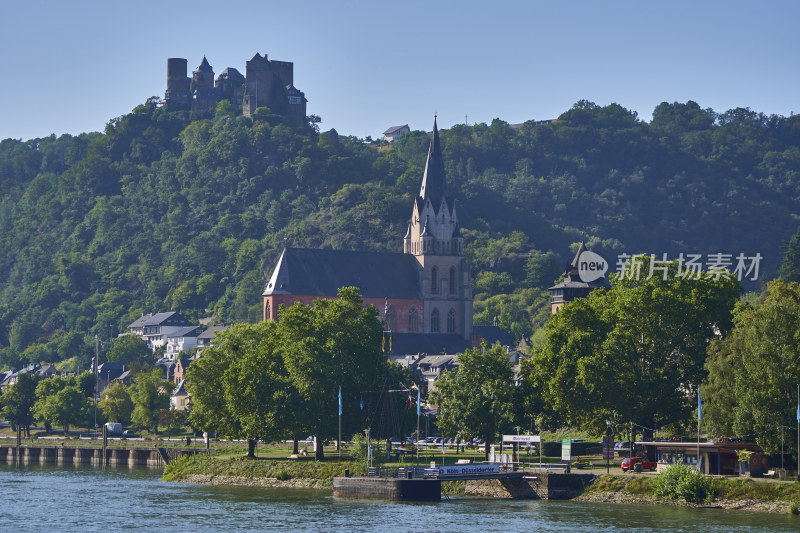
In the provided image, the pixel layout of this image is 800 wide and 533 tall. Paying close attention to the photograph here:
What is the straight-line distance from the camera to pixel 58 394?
532 feet

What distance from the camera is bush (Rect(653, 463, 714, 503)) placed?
78.9 metres

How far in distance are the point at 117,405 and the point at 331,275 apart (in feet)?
128

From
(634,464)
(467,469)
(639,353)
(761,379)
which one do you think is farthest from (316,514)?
(639,353)

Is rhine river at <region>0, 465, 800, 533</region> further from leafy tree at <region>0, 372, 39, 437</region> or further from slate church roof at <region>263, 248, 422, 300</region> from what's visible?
slate church roof at <region>263, 248, 422, 300</region>

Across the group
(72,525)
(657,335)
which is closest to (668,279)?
(657,335)

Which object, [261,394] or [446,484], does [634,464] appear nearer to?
[446,484]

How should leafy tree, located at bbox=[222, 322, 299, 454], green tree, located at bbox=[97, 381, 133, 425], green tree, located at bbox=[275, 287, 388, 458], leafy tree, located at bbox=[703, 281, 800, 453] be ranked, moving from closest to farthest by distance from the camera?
leafy tree, located at bbox=[703, 281, 800, 453]
leafy tree, located at bbox=[222, 322, 299, 454]
green tree, located at bbox=[275, 287, 388, 458]
green tree, located at bbox=[97, 381, 133, 425]

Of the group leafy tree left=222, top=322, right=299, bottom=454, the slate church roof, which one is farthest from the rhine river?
the slate church roof

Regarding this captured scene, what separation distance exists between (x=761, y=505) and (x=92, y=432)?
4216 inches

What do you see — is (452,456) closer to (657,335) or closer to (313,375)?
(313,375)
